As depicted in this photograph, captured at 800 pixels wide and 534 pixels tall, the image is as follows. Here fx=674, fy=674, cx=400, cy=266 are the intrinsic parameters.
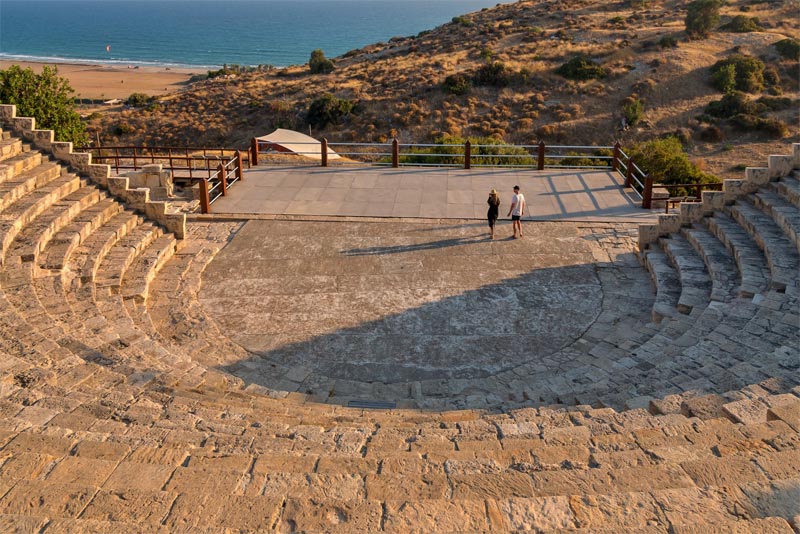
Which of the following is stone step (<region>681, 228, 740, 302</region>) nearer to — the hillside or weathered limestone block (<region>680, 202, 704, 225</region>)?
weathered limestone block (<region>680, 202, 704, 225</region>)

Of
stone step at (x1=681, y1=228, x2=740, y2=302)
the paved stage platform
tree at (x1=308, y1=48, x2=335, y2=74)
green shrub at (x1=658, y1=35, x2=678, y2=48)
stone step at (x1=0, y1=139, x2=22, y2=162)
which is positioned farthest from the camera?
tree at (x1=308, y1=48, x2=335, y2=74)

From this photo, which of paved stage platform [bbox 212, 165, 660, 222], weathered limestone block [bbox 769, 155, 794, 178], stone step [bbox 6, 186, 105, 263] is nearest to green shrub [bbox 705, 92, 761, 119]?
paved stage platform [bbox 212, 165, 660, 222]

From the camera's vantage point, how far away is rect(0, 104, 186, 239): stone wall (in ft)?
51.0

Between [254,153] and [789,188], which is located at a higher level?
[254,153]

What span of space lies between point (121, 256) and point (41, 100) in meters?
13.6

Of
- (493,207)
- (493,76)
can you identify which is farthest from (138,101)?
(493,207)

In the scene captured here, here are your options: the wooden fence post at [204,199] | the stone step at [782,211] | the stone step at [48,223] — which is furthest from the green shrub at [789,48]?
the stone step at [48,223]

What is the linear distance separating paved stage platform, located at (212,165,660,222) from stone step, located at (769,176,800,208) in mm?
3362

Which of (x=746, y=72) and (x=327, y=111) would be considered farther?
(x=327, y=111)

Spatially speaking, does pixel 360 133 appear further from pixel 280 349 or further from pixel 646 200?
pixel 280 349

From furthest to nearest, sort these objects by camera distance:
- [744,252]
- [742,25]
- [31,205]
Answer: [742,25] < [31,205] < [744,252]

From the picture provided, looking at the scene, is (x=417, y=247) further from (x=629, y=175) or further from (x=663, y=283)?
(x=629, y=175)

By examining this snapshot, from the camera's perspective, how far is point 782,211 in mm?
12797

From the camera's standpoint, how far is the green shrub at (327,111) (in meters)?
46.8
